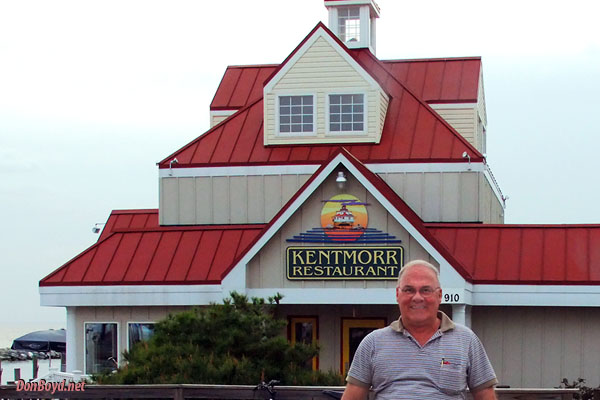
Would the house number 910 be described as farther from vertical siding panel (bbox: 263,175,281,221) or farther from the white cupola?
the white cupola

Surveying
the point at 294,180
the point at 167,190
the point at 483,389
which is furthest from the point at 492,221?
the point at 483,389

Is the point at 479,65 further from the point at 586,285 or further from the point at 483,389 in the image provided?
the point at 483,389

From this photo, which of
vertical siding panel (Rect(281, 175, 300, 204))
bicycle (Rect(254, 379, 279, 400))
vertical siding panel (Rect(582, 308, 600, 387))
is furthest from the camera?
vertical siding panel (Rect(281, 175, 300, 204))

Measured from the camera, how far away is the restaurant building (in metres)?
24.7

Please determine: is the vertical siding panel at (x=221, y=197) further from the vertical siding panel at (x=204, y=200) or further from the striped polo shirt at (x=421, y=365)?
the striped polo shirt at (x=421, y=365)

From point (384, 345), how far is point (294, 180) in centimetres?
2211

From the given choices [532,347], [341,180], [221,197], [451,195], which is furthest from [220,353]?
[221,197]

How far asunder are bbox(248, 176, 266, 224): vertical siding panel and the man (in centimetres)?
2241

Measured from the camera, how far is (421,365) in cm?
671

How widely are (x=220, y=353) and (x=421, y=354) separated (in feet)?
34.4

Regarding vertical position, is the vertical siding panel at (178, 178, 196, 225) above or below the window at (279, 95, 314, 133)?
below

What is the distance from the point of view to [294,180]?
94.6 ft

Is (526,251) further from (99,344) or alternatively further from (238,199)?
(99,344)

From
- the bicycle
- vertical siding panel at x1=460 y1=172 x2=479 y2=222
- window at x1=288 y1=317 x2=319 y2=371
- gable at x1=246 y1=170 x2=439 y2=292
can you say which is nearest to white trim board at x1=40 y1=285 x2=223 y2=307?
gable at x1=246 y1=170 x2=439 y2=292
